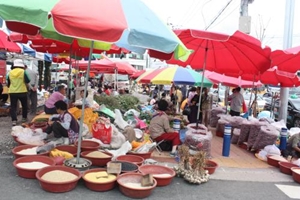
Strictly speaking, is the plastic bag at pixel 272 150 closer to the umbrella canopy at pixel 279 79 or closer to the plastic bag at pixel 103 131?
the umbrella canopy at pixel 279 79

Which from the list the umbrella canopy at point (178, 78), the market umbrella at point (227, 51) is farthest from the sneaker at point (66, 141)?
the umbrella canopy at point (178, 78)

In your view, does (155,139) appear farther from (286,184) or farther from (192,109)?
(192,109)

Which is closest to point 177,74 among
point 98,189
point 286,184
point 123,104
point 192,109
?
point 192,109

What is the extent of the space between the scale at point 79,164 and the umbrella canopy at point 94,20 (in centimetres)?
216

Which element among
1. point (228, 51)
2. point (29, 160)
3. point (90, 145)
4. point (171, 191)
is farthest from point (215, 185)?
point (228, 51)

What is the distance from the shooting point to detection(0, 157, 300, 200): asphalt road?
4012 mm

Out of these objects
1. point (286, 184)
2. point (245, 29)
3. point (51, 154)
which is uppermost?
point (245, 29)

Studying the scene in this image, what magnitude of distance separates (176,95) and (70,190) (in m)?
13.6

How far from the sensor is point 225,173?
5625 millimetres

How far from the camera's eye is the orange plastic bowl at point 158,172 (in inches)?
182

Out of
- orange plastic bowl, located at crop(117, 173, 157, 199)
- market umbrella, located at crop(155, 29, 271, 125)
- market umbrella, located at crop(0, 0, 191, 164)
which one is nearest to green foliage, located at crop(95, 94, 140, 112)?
market umbrella, located at crop(155, 29, 271, 125)

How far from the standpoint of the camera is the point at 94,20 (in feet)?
11.7

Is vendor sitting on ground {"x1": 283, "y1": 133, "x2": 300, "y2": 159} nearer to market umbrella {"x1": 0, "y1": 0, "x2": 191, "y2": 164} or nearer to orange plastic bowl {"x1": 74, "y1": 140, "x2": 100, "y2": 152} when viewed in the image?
market umbrella {"x1": 0, "y1": 0, "x2": 191, "y2": 164}

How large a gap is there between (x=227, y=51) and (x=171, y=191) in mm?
4291
